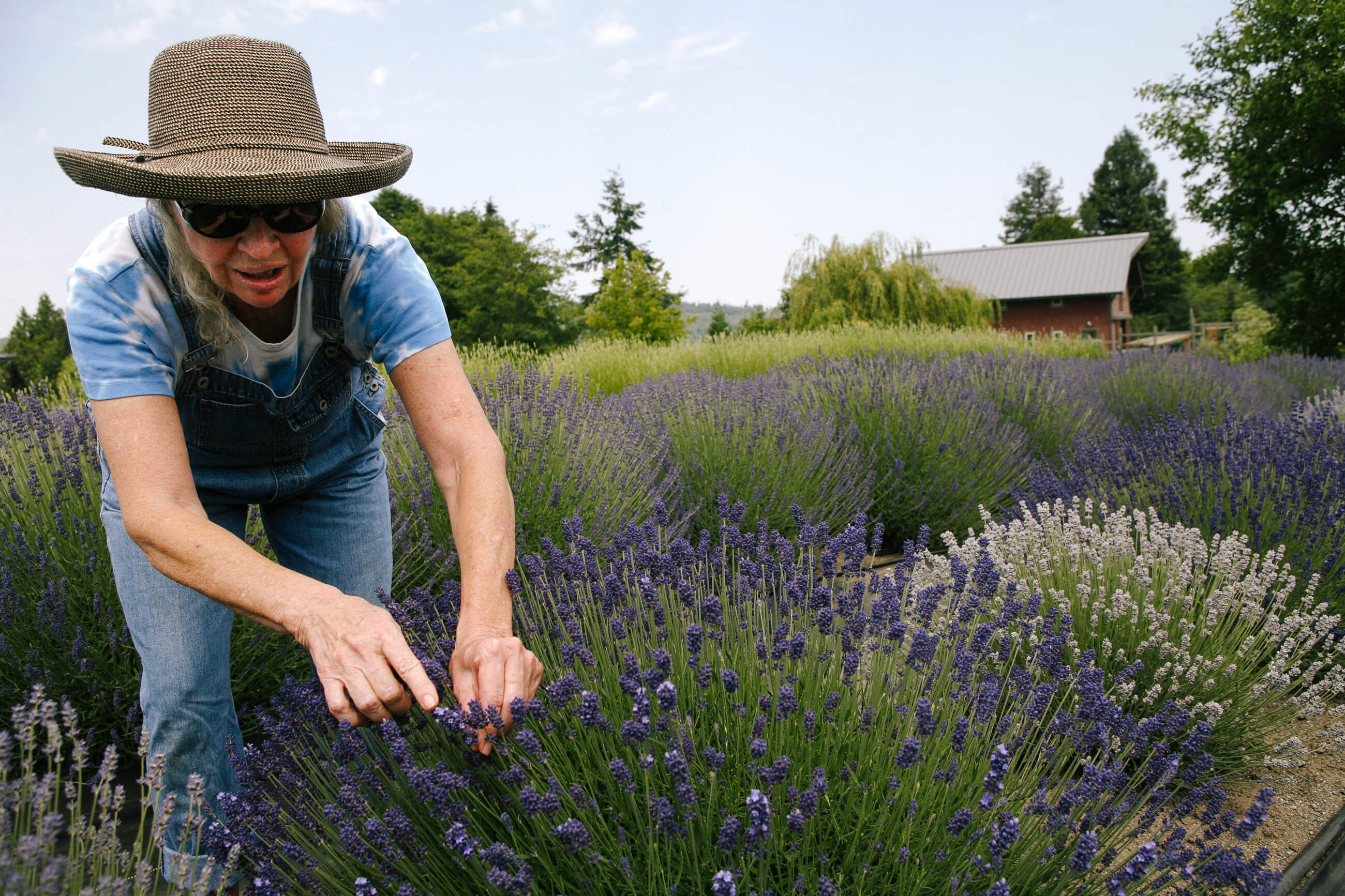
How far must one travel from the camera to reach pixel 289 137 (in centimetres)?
168

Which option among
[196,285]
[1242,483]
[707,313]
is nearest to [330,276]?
[196,285]

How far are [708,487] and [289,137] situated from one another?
9.34 feet

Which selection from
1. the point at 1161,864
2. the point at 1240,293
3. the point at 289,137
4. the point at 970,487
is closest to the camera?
the point at 1161,864

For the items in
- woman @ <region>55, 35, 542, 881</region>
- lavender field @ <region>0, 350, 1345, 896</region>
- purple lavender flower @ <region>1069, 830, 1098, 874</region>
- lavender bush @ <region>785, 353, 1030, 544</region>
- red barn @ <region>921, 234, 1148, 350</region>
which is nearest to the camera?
purple lavender flower @ <region>1069, 830, 1098, 874</region>

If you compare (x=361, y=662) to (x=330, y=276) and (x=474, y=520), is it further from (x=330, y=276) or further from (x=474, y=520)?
(x=330, y=276)

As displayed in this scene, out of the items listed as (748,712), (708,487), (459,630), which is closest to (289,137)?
(459,630)

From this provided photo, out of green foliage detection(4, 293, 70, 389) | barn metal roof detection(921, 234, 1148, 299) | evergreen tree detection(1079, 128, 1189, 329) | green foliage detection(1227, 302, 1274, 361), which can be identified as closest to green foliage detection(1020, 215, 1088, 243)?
evergreen tree detection(1079, 128, 1189, 329)

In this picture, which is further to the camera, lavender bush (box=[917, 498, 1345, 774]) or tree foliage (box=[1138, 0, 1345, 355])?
tree foliage (box=[1138, 0, 1345, 355])

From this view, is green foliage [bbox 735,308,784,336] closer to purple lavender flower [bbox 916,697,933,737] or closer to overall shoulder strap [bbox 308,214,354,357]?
overall shoulder strap [bbox 308,214,354,357]

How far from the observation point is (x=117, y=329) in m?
1.54

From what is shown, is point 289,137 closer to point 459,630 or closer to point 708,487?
point 459,630

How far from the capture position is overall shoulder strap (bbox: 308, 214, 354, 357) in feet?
5.83

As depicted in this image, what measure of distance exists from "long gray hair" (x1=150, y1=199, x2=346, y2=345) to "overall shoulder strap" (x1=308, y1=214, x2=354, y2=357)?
0.08 meters

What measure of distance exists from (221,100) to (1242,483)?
160 inches
